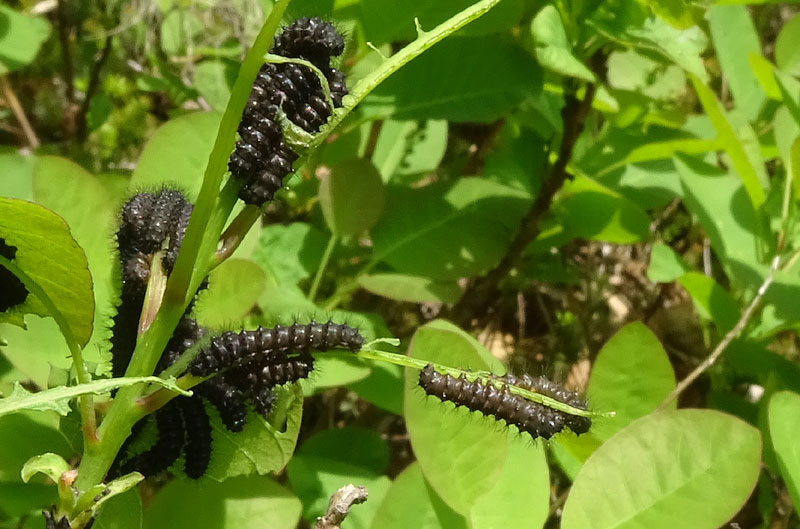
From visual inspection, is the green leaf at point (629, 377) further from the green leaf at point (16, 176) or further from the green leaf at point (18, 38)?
the green leaf at point (18, 38)

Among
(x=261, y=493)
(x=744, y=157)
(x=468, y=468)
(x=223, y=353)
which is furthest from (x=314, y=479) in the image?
(x=744, y=157)

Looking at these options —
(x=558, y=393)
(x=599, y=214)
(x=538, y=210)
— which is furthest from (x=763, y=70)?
(x=558, y=393)

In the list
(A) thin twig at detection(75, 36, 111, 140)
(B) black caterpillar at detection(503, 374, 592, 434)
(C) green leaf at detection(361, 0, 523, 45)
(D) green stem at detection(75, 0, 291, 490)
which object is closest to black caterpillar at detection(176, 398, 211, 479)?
(D) green stem at detection(75, 0, 291, 490)

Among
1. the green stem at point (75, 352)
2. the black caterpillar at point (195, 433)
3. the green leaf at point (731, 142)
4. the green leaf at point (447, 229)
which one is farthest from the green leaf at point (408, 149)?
the green stem at point (75, 352)

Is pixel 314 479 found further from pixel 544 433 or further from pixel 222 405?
pixel 544 433

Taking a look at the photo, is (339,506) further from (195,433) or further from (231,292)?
(231,292)

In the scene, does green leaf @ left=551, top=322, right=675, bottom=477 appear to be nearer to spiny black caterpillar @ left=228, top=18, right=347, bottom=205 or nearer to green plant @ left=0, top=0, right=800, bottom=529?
green plant @ left=0, top=0, right=800, bottom=529
